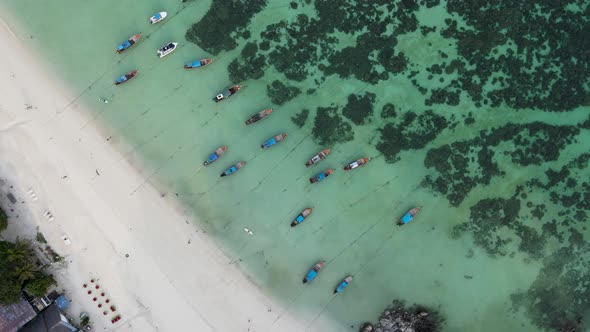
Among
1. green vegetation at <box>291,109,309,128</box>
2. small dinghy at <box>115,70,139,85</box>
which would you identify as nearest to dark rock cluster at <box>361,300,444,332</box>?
green vegetation at <box>291,109,309,128</box>

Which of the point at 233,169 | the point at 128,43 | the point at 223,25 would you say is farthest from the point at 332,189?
the point at 128,43

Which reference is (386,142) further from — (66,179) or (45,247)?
(45,247)

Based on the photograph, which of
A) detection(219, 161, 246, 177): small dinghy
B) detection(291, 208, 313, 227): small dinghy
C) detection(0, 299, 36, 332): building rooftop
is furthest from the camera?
detection(219, 161, 246, 177): small dinghy

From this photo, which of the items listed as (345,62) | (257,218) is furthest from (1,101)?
(345,62)

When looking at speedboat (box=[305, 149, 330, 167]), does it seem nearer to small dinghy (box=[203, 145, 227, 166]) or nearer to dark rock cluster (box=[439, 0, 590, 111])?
small dinghy (box=[203, 145, 227, 166])

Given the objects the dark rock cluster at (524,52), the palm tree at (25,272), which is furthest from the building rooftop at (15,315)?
the dark rock cluster at (524,52)

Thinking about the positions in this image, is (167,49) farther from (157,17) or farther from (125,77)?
(125,77)
